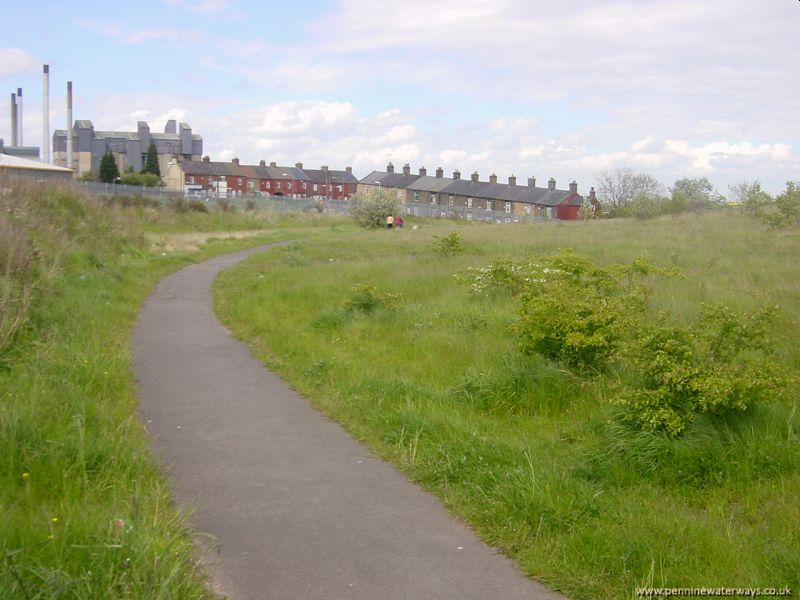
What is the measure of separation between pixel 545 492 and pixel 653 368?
1.70m

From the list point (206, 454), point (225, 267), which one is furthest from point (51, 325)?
point (225, 267)

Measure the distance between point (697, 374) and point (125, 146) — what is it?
91.3m

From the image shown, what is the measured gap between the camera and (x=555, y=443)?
6895mm

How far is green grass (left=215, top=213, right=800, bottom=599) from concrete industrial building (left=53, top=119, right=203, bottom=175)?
7639 centimetres

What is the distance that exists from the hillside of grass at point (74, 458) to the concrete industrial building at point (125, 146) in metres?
74.4

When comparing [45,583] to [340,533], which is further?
[340,533]

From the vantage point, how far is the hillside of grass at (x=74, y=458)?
4047mm

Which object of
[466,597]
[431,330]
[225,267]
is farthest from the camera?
[225,267]

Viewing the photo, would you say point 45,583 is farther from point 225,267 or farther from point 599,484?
point 225,267

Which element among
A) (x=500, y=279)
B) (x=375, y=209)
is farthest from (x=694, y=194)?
(x=500, y=279)

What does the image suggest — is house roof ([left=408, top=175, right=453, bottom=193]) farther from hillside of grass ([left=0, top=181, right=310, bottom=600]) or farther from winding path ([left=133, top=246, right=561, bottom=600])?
winding path ([left=133, top=246, right=561, bottom=600])

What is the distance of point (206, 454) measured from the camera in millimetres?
7008

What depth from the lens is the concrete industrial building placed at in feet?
282

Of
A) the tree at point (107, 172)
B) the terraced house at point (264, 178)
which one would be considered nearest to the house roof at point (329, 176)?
the terraced house at point (264, 178)
